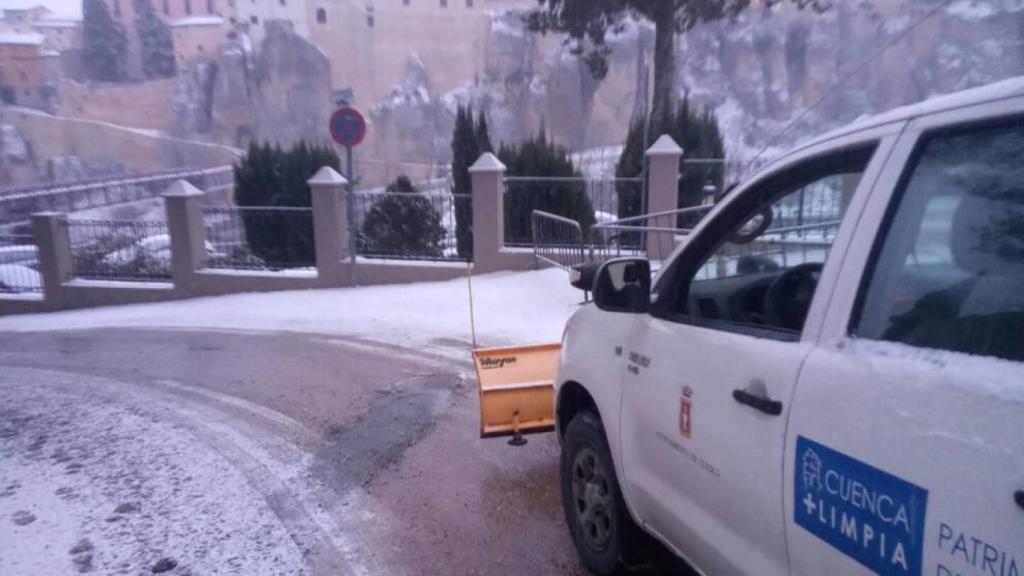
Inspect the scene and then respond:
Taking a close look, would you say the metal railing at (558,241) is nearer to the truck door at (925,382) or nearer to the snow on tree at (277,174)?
the snow on tree at (277,174)

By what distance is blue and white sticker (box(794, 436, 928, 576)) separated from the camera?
1570 millimetres

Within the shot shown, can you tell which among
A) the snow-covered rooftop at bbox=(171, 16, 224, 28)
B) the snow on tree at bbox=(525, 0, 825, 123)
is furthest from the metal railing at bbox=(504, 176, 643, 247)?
the snow-covered rooftop at bbox=(171, 16, 224, 28)

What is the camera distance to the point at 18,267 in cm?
1542

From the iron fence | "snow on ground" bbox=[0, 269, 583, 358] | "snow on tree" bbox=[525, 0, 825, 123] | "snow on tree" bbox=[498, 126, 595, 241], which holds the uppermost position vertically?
"snow on tree" bbox=[525, 0, 825, 123]

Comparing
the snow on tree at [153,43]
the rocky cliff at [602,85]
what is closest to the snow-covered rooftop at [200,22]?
the snow on tree at [153,43]

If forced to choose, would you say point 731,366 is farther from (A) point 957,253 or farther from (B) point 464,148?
(B) point 464,148

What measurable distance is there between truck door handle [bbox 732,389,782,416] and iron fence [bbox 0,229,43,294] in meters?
16.6

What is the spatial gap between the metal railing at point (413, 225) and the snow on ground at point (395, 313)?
1.90 metres

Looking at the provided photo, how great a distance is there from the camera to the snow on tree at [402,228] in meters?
14.1

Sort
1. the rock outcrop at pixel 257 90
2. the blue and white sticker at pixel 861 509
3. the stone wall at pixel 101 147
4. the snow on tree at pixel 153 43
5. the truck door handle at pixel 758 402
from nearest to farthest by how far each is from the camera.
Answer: the blue and white sticker at pixel 861 509 → the truck door handle at pixel 758 402 → the stone wall at pixel 101 147 → the rock outcrop at pixel 257 90 → the snow on tree at pixel 153 43

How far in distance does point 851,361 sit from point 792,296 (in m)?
0.61

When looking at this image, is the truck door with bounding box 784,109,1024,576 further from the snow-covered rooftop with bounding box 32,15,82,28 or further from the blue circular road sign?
the snow-covered rooftop with bounding box 32,15,82,28

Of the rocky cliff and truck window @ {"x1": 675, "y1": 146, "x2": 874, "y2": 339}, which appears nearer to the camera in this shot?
truck window @ {"x1": 675, "y1": 146, "x2": 874, "y2": 339}

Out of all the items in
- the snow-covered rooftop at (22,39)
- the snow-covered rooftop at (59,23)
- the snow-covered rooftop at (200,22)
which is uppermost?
Answer: the snow-covered rooftop at (59,23)
